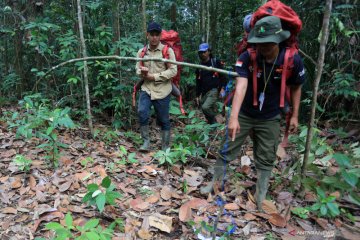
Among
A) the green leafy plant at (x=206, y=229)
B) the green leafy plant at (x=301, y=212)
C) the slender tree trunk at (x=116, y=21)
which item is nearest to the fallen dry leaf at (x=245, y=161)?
the green leafy plant at (x=301, y=212)

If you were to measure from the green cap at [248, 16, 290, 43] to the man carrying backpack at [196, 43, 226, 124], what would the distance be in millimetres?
3696

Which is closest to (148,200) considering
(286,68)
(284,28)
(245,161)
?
(245,161)

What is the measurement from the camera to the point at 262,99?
3389 mm

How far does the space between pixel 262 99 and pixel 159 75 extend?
7.22 feet

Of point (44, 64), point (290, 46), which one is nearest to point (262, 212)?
point (290, 46)

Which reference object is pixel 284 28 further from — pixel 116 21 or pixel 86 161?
pixel 116 21

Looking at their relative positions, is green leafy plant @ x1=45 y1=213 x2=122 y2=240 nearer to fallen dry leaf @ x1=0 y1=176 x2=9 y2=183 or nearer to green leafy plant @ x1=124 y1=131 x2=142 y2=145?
fallen dry leaf @ x1=0 y1=176 x2=9 y2=183

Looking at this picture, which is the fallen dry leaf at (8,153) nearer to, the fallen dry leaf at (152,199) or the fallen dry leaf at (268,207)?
the fallen dry leaf at (152,199)

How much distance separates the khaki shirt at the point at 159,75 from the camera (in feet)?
17.1

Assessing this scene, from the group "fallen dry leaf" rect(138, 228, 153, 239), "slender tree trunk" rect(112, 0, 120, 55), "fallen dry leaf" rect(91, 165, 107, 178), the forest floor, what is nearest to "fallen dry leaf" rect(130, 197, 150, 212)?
the forest floor

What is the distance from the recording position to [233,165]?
4.85 meters

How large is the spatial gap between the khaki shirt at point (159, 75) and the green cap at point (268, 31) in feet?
7.59

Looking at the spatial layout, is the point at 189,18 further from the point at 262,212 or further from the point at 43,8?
the point at 262,212

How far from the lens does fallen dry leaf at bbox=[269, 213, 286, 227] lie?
10.9 feet
